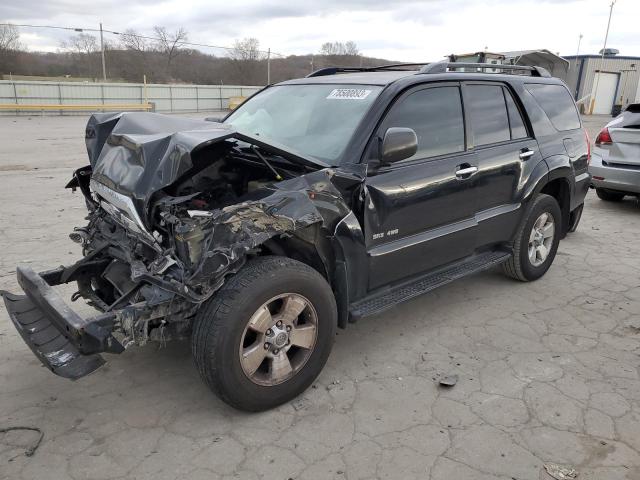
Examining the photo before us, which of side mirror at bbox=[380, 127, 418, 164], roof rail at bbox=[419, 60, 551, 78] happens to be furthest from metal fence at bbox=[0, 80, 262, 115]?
side mirror at bbox=[380, 127, 418, 164]

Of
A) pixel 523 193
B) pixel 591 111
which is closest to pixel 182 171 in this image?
pixel 523 193

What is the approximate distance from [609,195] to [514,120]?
5.40 m

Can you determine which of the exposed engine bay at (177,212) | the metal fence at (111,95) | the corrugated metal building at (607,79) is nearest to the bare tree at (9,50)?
the metal fence at (111,95)

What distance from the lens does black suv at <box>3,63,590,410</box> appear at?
8.84 ft

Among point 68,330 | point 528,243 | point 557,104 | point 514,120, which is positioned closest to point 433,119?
point 514,120

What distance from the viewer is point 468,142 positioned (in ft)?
13.1

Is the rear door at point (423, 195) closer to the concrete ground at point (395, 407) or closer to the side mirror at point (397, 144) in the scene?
the side mirror at point (397, 144)

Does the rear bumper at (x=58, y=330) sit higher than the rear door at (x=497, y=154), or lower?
lower

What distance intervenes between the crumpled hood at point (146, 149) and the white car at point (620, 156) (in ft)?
20.7

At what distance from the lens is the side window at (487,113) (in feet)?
13.4

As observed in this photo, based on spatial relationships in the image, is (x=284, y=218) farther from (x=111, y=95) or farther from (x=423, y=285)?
(x=111, y=95)

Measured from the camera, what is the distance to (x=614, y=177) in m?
7.76

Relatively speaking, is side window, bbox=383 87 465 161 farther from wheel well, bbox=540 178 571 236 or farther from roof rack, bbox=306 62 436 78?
wheel well, bbox=540 178 571 236

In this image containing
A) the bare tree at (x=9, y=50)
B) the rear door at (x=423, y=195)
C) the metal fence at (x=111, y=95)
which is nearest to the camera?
the rear door at (x=423, y=195)
